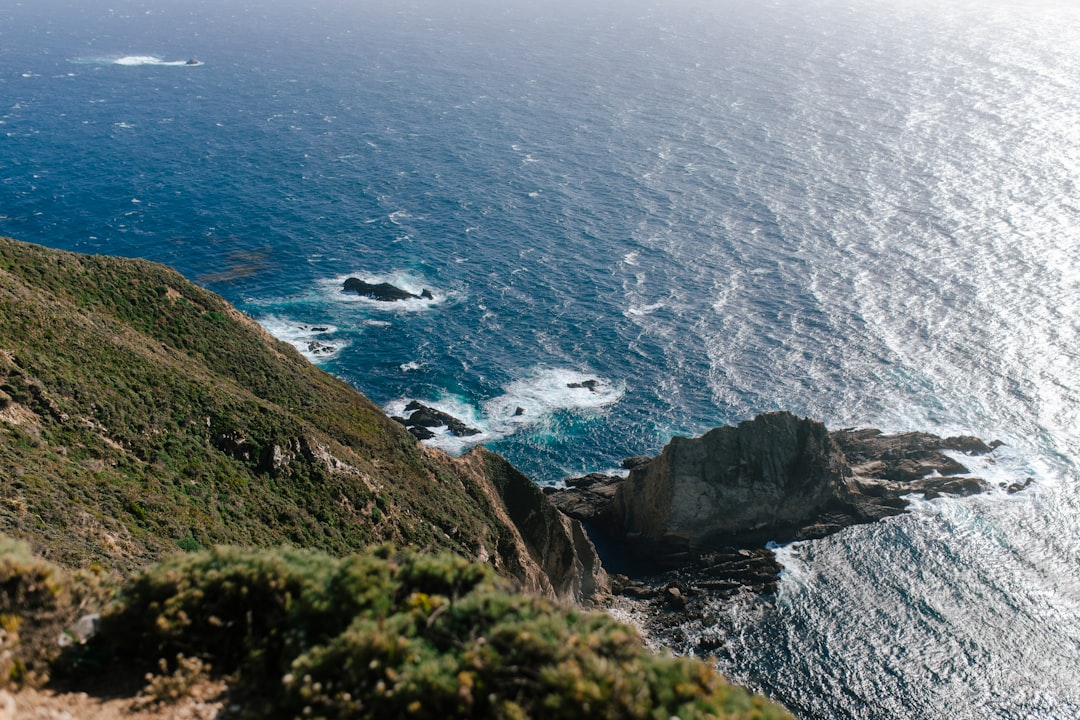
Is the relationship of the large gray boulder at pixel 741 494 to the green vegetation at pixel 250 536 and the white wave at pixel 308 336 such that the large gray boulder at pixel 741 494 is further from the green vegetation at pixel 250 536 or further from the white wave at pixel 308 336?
the white wave at pixel 308 336

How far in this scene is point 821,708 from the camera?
6100 centimetres

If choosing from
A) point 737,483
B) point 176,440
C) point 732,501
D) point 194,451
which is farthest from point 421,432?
point 176,440

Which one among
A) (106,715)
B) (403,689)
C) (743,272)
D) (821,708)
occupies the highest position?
(403,689)

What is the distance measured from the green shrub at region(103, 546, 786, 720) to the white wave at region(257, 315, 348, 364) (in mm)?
81547

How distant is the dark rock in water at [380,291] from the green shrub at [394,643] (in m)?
95.1

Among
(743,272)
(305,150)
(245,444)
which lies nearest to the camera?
(245,444)

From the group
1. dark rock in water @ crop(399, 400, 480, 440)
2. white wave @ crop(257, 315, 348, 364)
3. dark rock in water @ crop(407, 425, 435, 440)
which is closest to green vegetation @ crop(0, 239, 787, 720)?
dark rock in water @ crop(407, 425, 435, 440)

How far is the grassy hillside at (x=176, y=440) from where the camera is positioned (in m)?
39.5

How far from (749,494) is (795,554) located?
6619 mm

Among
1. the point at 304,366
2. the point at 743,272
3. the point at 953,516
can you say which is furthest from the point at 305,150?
the point at 953,516

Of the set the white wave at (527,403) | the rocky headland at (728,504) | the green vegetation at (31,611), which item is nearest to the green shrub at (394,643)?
the green vegetation at (31,611)

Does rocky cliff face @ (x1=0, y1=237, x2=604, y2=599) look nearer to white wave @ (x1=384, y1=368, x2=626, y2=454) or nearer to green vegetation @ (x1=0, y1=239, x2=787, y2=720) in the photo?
green vegetation @ (x1=0, y1=239, x2=787, y2=720)

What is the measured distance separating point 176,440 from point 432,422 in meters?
44.2

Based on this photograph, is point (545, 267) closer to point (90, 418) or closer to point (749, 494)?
point (749, 494)
